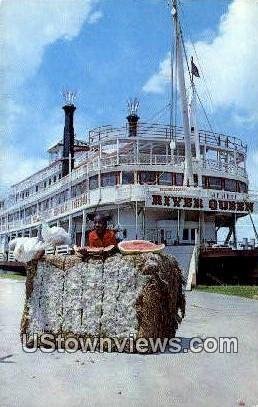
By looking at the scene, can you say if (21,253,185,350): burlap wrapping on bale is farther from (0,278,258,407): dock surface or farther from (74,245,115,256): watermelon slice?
(0,278,258,407): dock surface

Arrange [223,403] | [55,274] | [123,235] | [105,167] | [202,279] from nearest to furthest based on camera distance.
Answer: [223,403] → [55,274] → [202,279] → [123,235] → [105,167]

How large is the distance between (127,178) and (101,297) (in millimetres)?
17493

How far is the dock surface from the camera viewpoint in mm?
2971

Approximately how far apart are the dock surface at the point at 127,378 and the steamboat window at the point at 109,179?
1701 cm

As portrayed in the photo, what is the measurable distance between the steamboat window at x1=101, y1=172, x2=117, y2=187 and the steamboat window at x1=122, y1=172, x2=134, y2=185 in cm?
41

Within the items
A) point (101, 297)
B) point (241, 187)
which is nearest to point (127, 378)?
point (101, 297)

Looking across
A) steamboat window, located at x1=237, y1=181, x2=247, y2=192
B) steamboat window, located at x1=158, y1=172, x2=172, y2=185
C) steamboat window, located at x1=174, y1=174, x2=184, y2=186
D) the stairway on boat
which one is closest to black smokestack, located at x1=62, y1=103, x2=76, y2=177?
steamboat window, located at x1=158, y1=172, x2=172, y2=185

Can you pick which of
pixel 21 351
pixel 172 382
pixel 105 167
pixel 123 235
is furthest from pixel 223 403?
pixel 105 167

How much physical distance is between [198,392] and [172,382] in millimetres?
303

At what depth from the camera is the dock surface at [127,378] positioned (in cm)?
297

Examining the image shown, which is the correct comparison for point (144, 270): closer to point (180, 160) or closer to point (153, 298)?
point (153, 298)

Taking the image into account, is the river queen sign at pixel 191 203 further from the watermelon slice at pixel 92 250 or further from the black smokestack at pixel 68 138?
the watermelon slice at pixel 92 250

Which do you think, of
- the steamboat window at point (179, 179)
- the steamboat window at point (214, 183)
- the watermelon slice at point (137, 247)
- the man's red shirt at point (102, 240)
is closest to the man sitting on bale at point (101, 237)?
the man's red shirt at point (102, 240)

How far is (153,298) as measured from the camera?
4.53m
